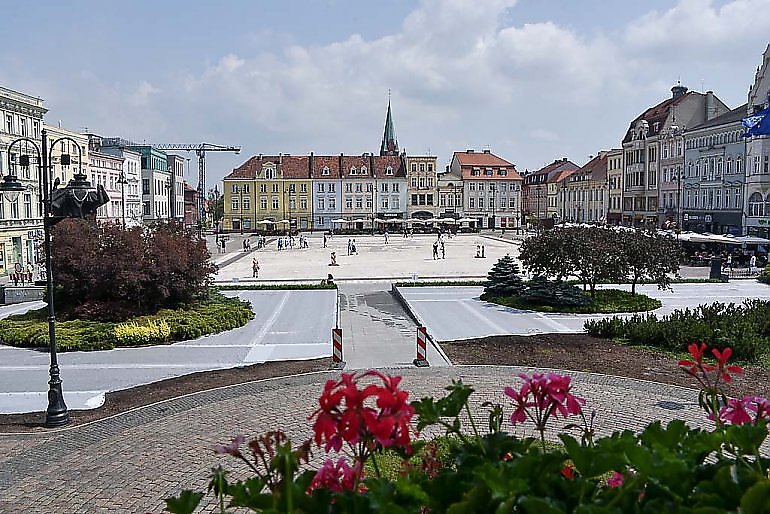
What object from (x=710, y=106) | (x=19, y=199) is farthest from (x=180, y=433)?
(x=710, y=106)

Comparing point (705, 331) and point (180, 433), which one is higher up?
point (705, 331)

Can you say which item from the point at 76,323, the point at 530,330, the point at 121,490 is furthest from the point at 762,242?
the point at 121,490

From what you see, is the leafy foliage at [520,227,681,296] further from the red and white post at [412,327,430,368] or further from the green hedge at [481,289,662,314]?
the red and white post at [412,327,430,368]

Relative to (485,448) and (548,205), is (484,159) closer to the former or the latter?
(548,205)

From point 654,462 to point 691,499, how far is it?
17 centimetres

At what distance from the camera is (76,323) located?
20.6 meters

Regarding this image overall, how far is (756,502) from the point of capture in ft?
6.89

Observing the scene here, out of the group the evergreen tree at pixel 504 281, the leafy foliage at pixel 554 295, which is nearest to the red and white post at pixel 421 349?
the leafy foliage at pixel 554 295

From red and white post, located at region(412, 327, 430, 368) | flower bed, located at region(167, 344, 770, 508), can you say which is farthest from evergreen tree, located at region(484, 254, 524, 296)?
flower bed, located at region(167, 344, 770, 508)

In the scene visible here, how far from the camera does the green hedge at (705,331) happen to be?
643 inches

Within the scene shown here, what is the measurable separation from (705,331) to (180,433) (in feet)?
42.2

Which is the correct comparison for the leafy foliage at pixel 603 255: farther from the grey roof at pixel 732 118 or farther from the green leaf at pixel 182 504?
the grey roof at pixel 732 118

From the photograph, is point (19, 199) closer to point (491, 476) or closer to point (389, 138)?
point (491, 476)

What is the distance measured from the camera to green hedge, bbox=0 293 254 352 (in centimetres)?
1931
